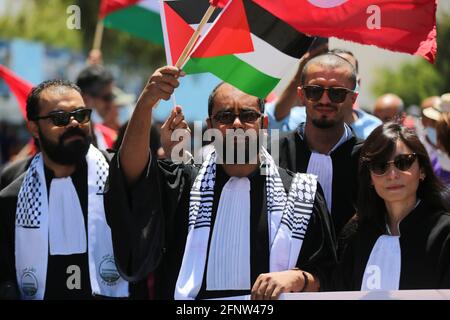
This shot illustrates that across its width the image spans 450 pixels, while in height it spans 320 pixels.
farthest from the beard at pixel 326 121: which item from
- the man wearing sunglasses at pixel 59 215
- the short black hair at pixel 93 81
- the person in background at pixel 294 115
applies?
the short black hair at pixel 93 81

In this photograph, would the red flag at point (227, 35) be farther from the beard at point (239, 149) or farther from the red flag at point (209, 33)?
the beard at point (239, 149)

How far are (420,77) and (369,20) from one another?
2107cm

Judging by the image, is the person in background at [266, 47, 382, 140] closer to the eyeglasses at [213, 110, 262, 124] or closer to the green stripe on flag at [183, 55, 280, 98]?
the green stripe on flag at [183, 55, 280, 98]

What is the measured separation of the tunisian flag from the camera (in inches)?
184

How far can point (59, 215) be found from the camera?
4793mm

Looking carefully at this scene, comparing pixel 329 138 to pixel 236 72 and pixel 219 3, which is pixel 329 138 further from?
pixel 219 3

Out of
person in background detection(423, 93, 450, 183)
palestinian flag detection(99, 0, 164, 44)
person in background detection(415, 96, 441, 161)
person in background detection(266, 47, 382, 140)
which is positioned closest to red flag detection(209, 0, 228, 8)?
person in background detection(266, 47, 382, 140)

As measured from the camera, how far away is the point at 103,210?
4758 mm

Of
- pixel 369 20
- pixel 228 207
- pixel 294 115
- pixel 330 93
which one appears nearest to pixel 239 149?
pixel 228 207

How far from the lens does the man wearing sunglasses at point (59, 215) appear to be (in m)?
4.62

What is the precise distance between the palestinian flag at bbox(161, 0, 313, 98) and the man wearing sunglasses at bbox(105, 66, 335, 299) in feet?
0.47
